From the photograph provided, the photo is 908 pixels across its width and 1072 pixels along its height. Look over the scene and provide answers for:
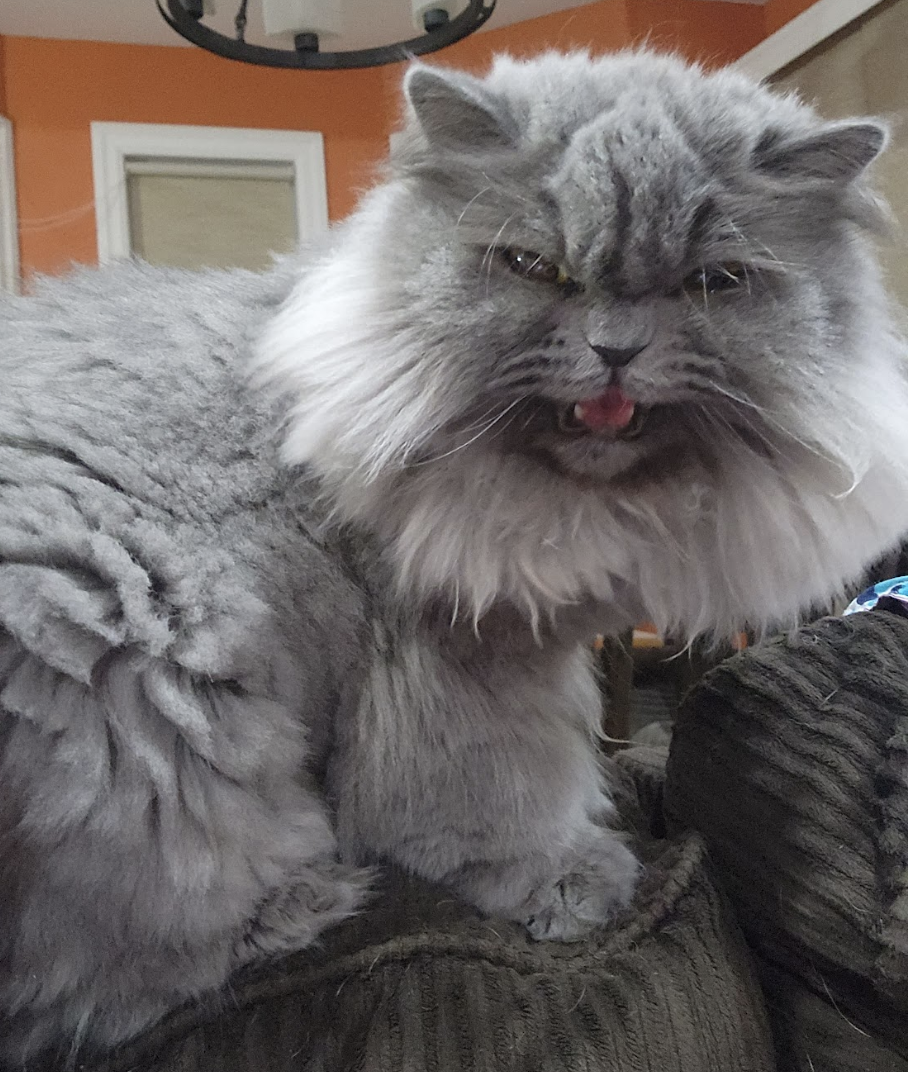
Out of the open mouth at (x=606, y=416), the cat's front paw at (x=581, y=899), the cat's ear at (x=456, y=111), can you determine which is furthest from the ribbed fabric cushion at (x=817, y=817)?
the cat's ear at (x=456, y=111)

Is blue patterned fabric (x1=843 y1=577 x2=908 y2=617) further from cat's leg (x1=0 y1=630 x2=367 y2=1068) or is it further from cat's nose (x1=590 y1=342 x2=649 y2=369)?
cat's leg (x1=0 y1=630 x2=367 y2=1068)

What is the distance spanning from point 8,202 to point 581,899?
230 cm

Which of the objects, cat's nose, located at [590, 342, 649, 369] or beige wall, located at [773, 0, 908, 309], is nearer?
cat's nose, located at [590, 342, 649, 369]

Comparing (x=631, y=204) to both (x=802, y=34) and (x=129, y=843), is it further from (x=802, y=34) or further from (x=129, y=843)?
(x=802, y=34)

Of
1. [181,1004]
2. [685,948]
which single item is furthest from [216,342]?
[685,948]

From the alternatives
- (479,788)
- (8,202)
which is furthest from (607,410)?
(8,202)

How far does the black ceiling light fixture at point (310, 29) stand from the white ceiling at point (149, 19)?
740 mm

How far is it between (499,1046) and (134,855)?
34cm

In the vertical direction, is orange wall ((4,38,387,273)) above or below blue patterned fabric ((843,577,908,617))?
above

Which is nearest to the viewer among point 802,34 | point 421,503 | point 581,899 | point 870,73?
point 421,503

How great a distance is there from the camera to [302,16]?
55.8 inches

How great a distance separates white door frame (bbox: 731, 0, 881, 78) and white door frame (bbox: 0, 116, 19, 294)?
1858 mm

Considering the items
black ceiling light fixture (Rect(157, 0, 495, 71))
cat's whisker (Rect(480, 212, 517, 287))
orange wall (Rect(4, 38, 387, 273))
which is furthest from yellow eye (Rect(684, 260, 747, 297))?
orange wall (Rect(4, 38, 387, 273))

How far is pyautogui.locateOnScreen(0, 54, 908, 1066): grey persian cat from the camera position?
0.66 m
